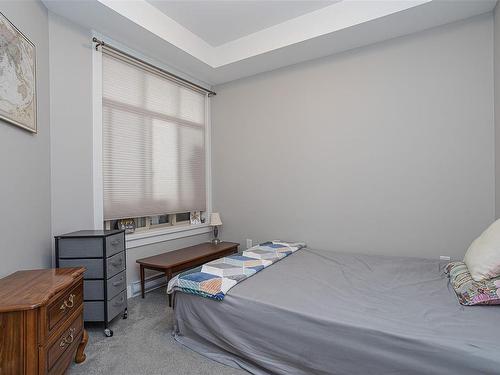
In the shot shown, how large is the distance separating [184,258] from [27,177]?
1530mm

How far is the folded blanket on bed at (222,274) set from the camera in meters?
1.91

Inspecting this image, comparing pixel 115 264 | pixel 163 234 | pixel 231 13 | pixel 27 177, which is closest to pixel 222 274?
pixel 115 264

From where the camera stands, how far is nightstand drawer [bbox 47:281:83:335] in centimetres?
133

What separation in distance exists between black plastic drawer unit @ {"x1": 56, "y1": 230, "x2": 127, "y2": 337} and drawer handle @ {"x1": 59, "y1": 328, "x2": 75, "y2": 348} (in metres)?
0.56

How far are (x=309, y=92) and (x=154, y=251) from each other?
2587 mm

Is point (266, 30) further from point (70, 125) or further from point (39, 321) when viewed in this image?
point (39, 321)

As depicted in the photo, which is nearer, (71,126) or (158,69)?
(71,126)

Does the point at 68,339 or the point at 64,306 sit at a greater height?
the point at 64,306

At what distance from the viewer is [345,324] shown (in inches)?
56.5

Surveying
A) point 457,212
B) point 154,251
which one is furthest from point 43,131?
point 457,212

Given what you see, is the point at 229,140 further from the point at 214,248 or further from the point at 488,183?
the point at 488,183

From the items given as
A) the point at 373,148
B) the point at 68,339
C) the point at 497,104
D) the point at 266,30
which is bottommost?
the point at 68,339

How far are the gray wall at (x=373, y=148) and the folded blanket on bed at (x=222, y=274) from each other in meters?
0.85

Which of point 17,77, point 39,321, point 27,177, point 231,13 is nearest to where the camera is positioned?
point 39,321
